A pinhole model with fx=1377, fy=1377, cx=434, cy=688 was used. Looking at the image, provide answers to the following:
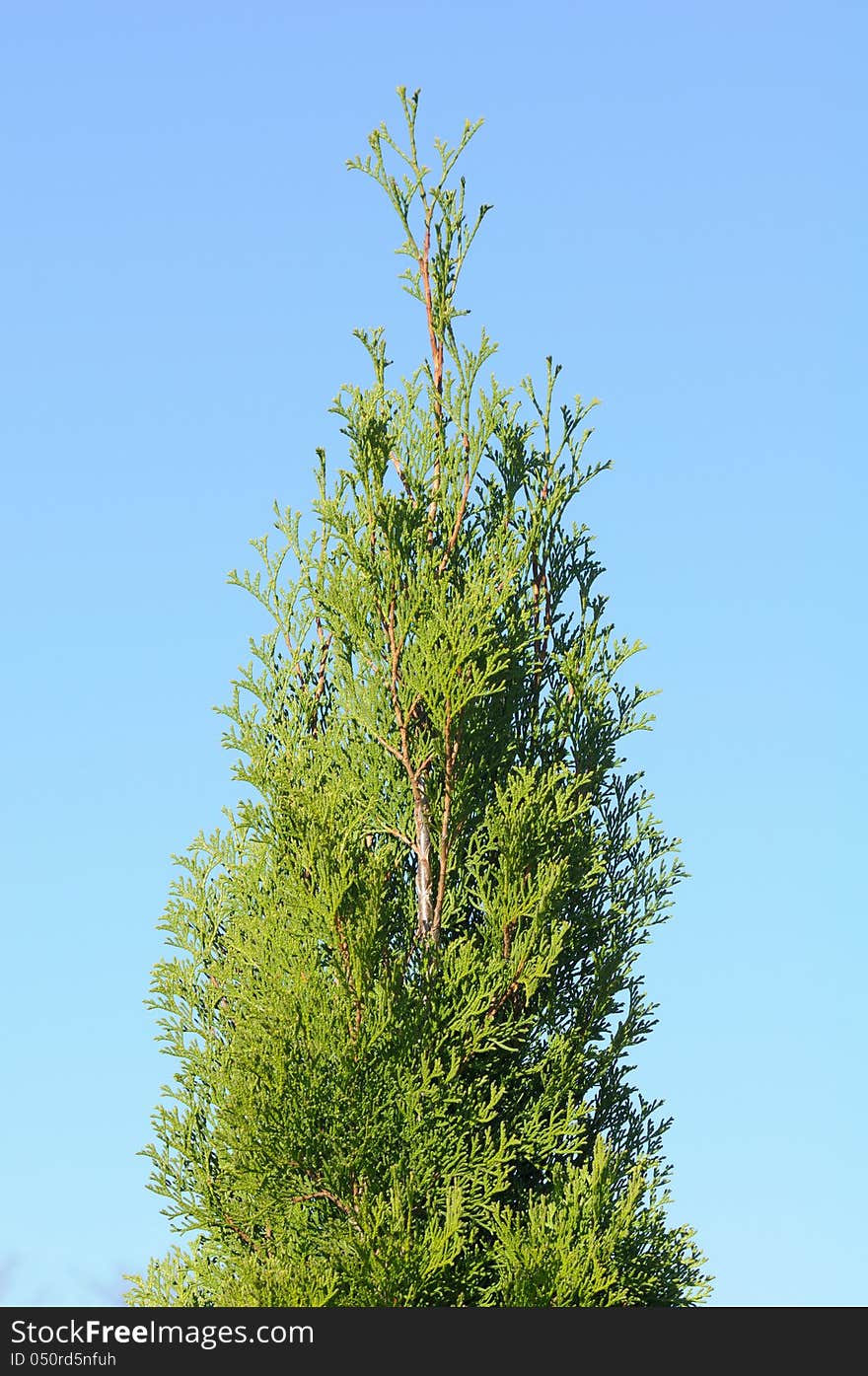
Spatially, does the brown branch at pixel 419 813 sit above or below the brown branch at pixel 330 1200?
above

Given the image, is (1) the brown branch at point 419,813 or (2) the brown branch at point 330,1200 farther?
(1) the brown branch at point 419,813

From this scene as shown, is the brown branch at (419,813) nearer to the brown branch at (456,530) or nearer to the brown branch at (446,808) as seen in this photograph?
the brown branch at (446,808)

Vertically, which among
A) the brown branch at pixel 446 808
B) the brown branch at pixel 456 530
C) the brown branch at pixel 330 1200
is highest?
the brown branch at pixel 456 530

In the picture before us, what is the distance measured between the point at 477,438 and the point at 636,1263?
7.16 metres

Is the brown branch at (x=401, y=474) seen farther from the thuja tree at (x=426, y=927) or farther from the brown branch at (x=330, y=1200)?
the brown branch at (x=330, y=1200)

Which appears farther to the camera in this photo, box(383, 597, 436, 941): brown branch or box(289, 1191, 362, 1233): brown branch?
box(383, 597, 436, 941): brown branch

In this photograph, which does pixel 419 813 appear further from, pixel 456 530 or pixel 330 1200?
pixel 330 1200

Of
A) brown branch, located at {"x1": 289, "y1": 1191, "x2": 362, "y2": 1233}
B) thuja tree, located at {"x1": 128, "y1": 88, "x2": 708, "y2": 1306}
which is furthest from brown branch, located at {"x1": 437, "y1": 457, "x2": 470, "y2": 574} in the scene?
brown branch, located at {"x1": 289, "y1": 1191, "x2": 362, "y2": 1233}

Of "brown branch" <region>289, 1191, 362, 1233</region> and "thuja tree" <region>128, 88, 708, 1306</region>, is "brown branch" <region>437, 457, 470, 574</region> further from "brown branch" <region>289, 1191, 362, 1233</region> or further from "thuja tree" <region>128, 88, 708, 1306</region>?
"brown branch" <region>289, 1191, 362, 1233</region>

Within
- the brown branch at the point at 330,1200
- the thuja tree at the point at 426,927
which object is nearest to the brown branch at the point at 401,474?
the thuja tree at the point at 426,927

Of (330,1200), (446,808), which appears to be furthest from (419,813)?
(330,1200)

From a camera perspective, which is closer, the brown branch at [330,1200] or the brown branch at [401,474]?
the brown branch at [330,1200]

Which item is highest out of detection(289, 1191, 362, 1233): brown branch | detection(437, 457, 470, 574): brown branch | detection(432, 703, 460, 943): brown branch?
detection(437, 457, 470, 574): brown branch

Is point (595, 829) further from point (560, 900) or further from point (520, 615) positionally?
point (520, 615)
